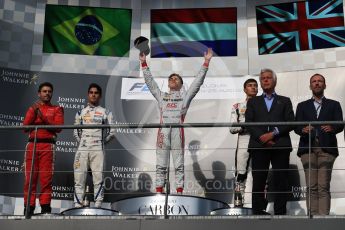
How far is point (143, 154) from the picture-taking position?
404 inches

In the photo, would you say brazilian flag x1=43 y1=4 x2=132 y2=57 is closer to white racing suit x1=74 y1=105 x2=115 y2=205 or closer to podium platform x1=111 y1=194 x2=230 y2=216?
white racing suit x1=74 y1=105 x2=115 y2=205

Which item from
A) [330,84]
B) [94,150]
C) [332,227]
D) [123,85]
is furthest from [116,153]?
[332,227]

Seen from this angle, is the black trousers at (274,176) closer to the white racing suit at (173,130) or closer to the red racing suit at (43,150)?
the white racing suit at (173,130)

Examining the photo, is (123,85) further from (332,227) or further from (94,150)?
(332,227)

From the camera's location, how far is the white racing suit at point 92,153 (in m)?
8.41

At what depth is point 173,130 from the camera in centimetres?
836

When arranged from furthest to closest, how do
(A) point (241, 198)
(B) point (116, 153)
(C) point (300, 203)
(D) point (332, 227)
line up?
(B) point (116, 153) → (C) point (300, 203) → (A) point (241, 198) → (D) point (332, 227)

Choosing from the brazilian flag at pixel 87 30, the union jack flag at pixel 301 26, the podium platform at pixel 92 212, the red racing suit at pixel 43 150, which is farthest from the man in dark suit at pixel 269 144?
the brazilian flag at pixel 87 30

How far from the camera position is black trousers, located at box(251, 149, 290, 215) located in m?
7.18

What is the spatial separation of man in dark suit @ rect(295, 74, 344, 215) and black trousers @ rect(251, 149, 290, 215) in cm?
22

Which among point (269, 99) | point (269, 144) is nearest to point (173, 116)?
point (269, 99)

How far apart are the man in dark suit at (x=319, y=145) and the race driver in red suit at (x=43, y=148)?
255 cm

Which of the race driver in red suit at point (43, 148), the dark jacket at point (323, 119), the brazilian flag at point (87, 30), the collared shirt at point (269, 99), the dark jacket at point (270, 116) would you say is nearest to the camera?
the dark jacket at point (270, 116)

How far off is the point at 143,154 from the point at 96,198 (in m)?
2.03
